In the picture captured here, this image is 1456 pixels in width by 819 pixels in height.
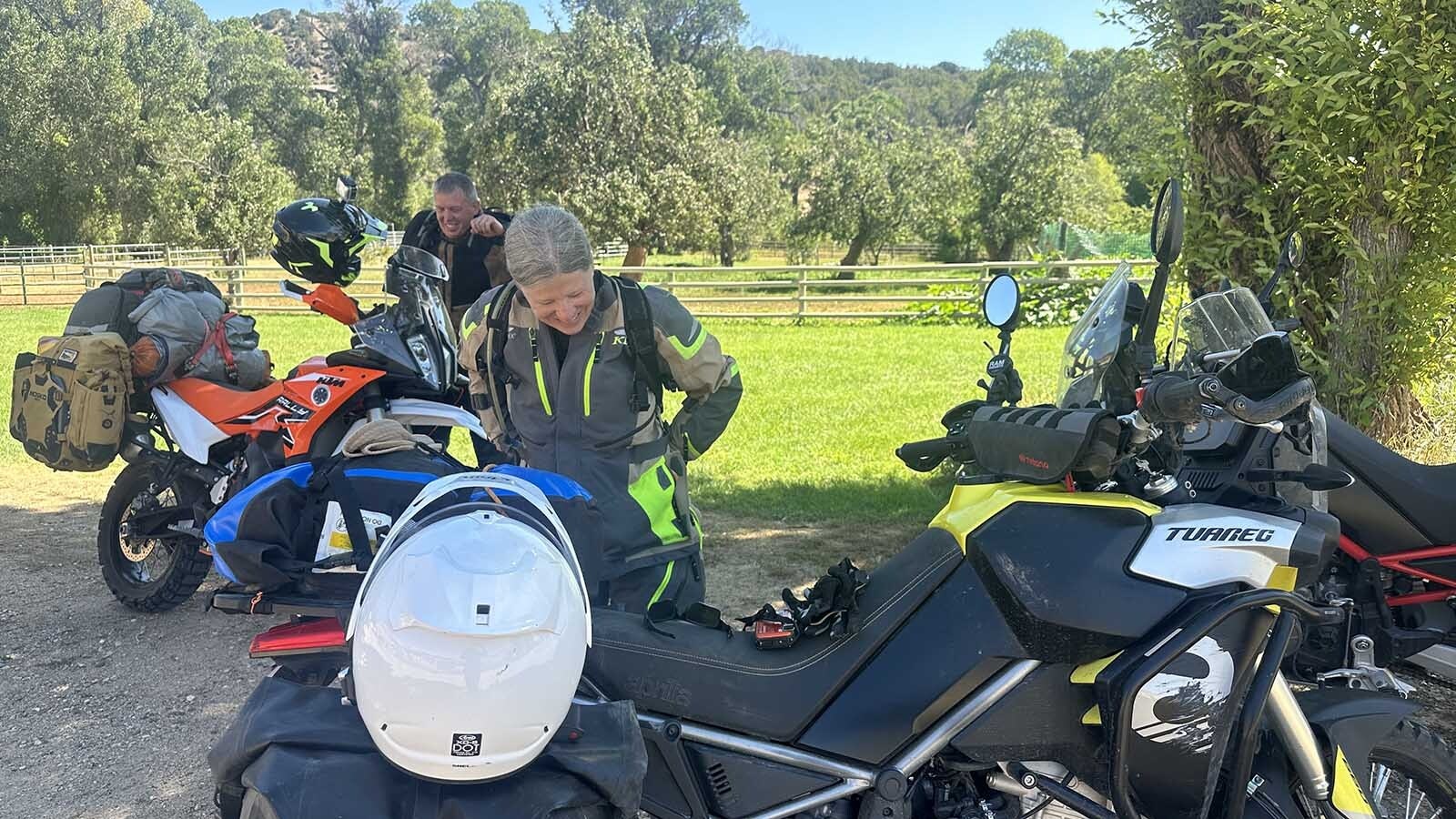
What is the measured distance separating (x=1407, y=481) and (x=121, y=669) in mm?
4931

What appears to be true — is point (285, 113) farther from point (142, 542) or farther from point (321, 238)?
point (321, 238)

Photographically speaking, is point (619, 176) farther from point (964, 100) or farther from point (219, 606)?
point (964, 100)

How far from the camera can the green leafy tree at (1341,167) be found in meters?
4.38

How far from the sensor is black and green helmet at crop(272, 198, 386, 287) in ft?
14.4

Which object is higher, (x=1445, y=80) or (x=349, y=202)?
(x=1445, y=80)

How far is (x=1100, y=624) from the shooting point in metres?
2.00

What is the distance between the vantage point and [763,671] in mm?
2186

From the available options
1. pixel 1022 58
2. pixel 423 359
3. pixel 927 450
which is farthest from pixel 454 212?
pixel 1022 58

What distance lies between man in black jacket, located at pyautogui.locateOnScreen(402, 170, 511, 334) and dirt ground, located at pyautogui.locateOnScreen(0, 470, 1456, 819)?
2.02m

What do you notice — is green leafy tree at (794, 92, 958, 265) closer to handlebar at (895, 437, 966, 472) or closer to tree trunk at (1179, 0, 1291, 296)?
tree trunk at (1179, 0, 1291, 296)

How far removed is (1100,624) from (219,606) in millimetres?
1974

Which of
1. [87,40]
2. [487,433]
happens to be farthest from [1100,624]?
[87,40]

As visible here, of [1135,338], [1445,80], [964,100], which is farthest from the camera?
[964,100]

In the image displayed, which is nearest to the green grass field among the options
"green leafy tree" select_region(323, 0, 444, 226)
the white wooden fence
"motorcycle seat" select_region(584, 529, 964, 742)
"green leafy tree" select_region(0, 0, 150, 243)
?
the white wooden fence
